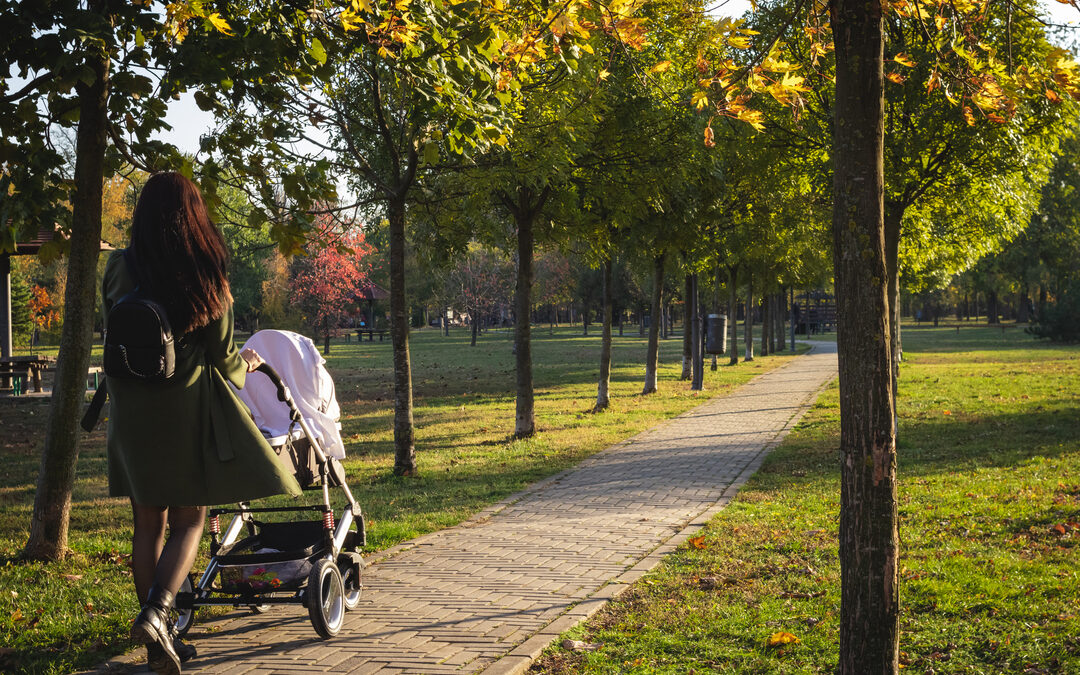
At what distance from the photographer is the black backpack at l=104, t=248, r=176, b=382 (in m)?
3.99

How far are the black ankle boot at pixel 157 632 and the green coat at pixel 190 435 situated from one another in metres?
0.42

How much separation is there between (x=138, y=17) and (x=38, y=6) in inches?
25.6

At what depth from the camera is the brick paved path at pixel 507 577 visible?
4.66 m

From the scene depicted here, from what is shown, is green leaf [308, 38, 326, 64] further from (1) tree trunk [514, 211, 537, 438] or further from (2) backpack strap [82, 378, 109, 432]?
(1) tree trunk [514, 211, 537, 438]

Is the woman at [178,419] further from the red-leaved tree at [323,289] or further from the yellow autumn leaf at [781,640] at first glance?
the red-leaved tree at [323,289]

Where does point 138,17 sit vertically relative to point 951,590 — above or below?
above

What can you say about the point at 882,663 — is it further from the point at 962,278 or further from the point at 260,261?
the point at 962,278

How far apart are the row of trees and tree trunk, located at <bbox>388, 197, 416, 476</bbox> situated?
0.09ft

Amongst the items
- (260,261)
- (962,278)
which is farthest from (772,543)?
(962,278)

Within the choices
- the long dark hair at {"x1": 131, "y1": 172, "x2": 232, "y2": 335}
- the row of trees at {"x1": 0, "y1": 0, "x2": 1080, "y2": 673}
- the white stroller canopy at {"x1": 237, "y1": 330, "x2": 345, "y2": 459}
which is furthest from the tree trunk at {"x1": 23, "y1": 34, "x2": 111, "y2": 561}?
the long dark hair at {"x1": 131, "y1": 172, "x2": 232, "y2": 335}

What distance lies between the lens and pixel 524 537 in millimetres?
7531

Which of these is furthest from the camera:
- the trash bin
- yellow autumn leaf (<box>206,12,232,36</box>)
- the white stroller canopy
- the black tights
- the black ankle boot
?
the trash bin

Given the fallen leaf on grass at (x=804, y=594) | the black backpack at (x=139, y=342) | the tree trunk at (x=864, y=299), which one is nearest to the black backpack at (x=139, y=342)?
the black backpack at (x=139, y=342)

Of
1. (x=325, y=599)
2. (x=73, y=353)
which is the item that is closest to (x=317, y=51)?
(x=73, y=353)
